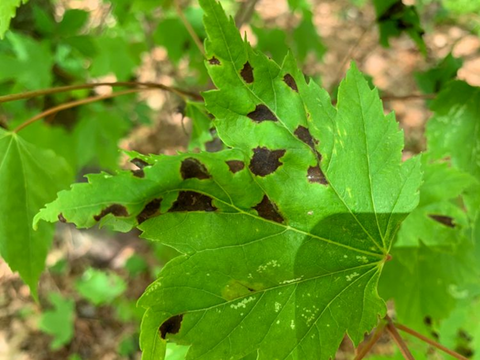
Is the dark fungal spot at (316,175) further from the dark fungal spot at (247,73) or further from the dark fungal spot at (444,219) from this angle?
the dark fungal spot at (444,219)

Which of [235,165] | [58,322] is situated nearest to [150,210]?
[235,165]

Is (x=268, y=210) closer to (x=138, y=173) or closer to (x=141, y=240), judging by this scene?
(x=138, y=173)

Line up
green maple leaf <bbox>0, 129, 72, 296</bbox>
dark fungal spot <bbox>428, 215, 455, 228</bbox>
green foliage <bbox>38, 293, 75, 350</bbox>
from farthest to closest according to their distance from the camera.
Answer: green foliage <bbox>38, 293, 75, 350</bbox>
dark fungal spot <bbox>428, 215, 455, 228</bbox>
green maple leaf <bbox>0, 129, 72, 296</bbox>

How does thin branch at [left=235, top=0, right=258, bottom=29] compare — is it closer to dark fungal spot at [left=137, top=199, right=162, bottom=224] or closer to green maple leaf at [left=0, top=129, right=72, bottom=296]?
Answer: green maple leaf at [left=0, top=129, right=72, bottom=296]

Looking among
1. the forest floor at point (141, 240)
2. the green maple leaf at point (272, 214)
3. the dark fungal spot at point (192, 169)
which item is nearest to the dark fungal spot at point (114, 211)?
the green maple leaf at point (272, 214)

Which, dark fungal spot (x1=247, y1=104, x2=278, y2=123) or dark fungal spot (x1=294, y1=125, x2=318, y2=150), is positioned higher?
dark fungal spot (x1=247, y1=104, x2=278, y2=123)

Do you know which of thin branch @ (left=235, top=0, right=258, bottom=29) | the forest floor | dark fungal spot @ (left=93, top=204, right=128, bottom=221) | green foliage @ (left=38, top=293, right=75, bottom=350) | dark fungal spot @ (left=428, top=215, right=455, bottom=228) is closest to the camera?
dark fungal spot @ (left=93, top=204, right=128, bottom=221)

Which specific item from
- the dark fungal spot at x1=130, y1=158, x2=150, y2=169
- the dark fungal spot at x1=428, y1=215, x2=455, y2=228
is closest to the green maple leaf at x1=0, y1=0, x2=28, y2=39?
the dark fungal spot at x1=130, y1=158, x2=150, y2=169

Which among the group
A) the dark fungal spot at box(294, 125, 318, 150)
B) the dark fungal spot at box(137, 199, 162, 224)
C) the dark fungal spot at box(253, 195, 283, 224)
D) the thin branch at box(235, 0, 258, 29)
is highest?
the thin branch at box(235, 0, 258, 29)
